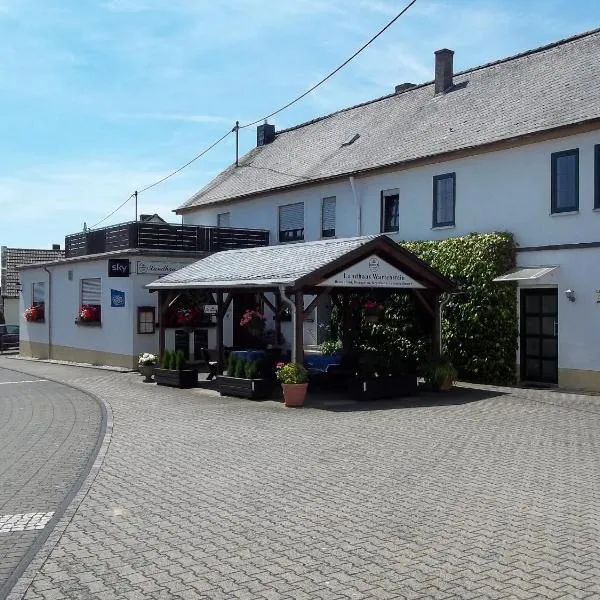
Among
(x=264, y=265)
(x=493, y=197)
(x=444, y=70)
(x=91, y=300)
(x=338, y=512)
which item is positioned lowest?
(x=338, y=512)

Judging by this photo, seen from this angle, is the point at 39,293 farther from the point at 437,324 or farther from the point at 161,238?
the point at 437,324

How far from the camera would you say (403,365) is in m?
15.4

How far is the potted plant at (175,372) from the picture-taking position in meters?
17.2

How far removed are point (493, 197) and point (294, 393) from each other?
7475mm

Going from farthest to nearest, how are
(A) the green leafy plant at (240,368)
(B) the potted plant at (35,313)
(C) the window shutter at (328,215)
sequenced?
(B) the potted plant at (35,313)
(C) the window shutter at (328,215)
(A) the green leafy plant at (240,368)

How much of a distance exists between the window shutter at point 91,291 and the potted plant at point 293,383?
10803 millimetres

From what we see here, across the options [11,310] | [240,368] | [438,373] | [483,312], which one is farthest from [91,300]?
[11,310]

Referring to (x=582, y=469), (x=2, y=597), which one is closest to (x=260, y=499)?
(x=2, y=597)

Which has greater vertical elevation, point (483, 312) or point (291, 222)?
point (291, 222)

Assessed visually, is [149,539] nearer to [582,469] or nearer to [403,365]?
[582,469]

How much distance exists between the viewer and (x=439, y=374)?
1591cm

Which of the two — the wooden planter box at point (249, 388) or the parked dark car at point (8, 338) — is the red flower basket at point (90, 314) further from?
the parked dark car at point (8, 338)

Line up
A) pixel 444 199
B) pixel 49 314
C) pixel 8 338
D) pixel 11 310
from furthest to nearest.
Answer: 1. pixel 11 310
2. pixel 8 338
3. pixel 49 314
4. pixel 444 199

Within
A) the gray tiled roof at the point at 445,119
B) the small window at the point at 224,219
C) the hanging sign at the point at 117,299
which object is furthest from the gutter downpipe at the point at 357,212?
the small window at the point at 224,219
